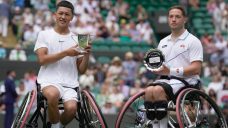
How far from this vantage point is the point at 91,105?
29.5 feet

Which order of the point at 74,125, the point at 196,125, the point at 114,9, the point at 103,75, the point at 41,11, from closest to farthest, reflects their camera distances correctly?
the point at 196,125, the point at 74,125, the point at 103,75, the point at 41,11, the point at 114,9

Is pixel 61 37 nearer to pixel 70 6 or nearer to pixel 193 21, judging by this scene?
pixel 70 6

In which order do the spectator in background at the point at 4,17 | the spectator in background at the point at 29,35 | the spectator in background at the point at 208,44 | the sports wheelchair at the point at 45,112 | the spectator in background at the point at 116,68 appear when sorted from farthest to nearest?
the spectator in background at the point at 208,44, the spectator in background at the point at 4,17, the spectator in background at the point at 29,35, the spectator in background at the point at 116,68, the sports wheelchair at the point at 45,112

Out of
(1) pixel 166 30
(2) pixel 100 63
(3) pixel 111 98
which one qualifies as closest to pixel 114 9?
(1) pixel 166 30

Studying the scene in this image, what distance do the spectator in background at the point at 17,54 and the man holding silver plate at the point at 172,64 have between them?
10482 mm

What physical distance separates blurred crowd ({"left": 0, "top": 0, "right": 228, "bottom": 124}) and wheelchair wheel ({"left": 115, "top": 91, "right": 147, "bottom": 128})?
627 cm

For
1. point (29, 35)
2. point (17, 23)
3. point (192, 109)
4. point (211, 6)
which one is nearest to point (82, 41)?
point (192, 109)

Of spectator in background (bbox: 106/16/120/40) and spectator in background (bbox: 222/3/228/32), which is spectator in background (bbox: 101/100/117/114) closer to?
spectator in background (bbox: 106/16/120/40)

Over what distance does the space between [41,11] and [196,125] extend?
13.6m

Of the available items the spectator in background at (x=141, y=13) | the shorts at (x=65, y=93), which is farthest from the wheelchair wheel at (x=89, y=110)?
the spectator in background at (x=141, y=13)

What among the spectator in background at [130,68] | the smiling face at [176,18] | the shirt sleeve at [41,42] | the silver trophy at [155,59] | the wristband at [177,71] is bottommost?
the spectator in background at [130,68]

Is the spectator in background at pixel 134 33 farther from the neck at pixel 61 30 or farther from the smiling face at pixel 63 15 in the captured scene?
the smiling face at pixel 63 15

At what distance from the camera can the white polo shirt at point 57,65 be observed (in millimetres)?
9195

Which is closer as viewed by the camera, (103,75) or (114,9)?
(103,75)
